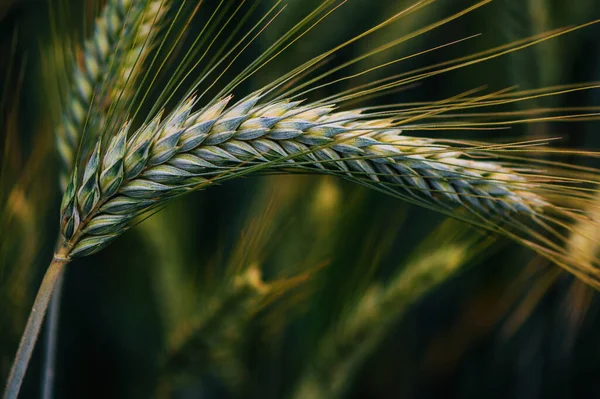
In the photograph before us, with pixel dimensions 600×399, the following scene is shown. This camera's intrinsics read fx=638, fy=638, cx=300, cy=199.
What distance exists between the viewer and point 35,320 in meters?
0.74

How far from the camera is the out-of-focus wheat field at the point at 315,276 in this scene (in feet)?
4.17

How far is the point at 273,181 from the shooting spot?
1480mm

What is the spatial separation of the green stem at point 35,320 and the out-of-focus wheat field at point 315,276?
1.00 ft

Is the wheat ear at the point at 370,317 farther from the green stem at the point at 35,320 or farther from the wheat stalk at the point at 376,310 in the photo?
the green stem at the point at 35,320

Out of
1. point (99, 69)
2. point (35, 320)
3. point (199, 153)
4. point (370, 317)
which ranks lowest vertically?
point (370, 317)

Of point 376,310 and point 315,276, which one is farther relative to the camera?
point 315,276

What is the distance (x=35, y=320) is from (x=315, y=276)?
787 millimetres

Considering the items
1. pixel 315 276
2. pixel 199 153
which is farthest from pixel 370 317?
pixel 199 153

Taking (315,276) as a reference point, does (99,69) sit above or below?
above

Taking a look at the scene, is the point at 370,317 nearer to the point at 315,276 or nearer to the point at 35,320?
the point at 315,276

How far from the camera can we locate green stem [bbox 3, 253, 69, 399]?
0.73 m

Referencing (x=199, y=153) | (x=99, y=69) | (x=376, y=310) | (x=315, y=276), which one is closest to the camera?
(x=199, y=153)

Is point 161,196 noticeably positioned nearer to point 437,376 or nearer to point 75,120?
point 75,120

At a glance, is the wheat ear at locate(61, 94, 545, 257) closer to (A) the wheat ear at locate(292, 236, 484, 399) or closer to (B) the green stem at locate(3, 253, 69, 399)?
(B) the green stem at locate(3, 253, 69, 399)
